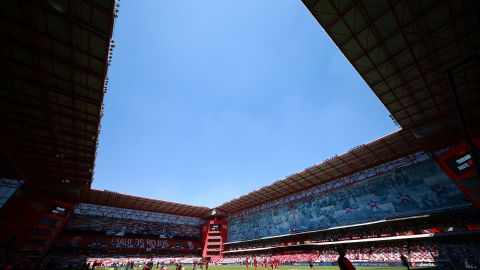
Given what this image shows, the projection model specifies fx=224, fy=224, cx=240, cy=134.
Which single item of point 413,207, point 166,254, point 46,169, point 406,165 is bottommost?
point 166,254

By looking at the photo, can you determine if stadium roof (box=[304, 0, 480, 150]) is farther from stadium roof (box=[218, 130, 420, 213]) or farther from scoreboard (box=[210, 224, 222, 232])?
scoreboard (box=[210, 224, 222, 232])

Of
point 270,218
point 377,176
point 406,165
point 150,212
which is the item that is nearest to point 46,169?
point 150,212

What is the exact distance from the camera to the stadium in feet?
49.2

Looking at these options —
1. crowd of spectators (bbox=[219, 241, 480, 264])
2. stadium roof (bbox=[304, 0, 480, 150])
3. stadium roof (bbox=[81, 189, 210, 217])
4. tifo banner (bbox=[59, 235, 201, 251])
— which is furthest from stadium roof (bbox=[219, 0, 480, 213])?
tifo banner (bbox=[59, 235, 201, 251])

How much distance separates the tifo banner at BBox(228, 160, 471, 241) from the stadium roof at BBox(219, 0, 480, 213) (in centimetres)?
463

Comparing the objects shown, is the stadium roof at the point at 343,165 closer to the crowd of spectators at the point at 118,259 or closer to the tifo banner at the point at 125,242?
the crowd of spectators at the point at 118,259

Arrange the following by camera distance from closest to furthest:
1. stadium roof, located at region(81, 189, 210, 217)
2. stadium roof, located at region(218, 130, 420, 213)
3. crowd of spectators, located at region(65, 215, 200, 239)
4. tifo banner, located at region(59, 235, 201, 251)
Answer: stadium roof, located at region(218, 130, 420, 213), stadium roof, located at region(81, 189, 210, 217), tifo banner, located at region(59, 235, 201, 251), crowd of spectators, located at region(65, 215, 200, 239)

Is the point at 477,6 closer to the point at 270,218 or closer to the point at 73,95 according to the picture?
the point at 73,95

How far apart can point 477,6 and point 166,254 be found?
66.5m

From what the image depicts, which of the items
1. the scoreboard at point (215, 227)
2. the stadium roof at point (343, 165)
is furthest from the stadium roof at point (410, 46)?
the scoreboard at point (215, 227)

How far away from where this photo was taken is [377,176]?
1353 inches

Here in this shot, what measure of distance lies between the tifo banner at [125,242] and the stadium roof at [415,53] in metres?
56.2

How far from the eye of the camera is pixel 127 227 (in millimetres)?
55562

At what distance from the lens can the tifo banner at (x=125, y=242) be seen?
47.7 m
